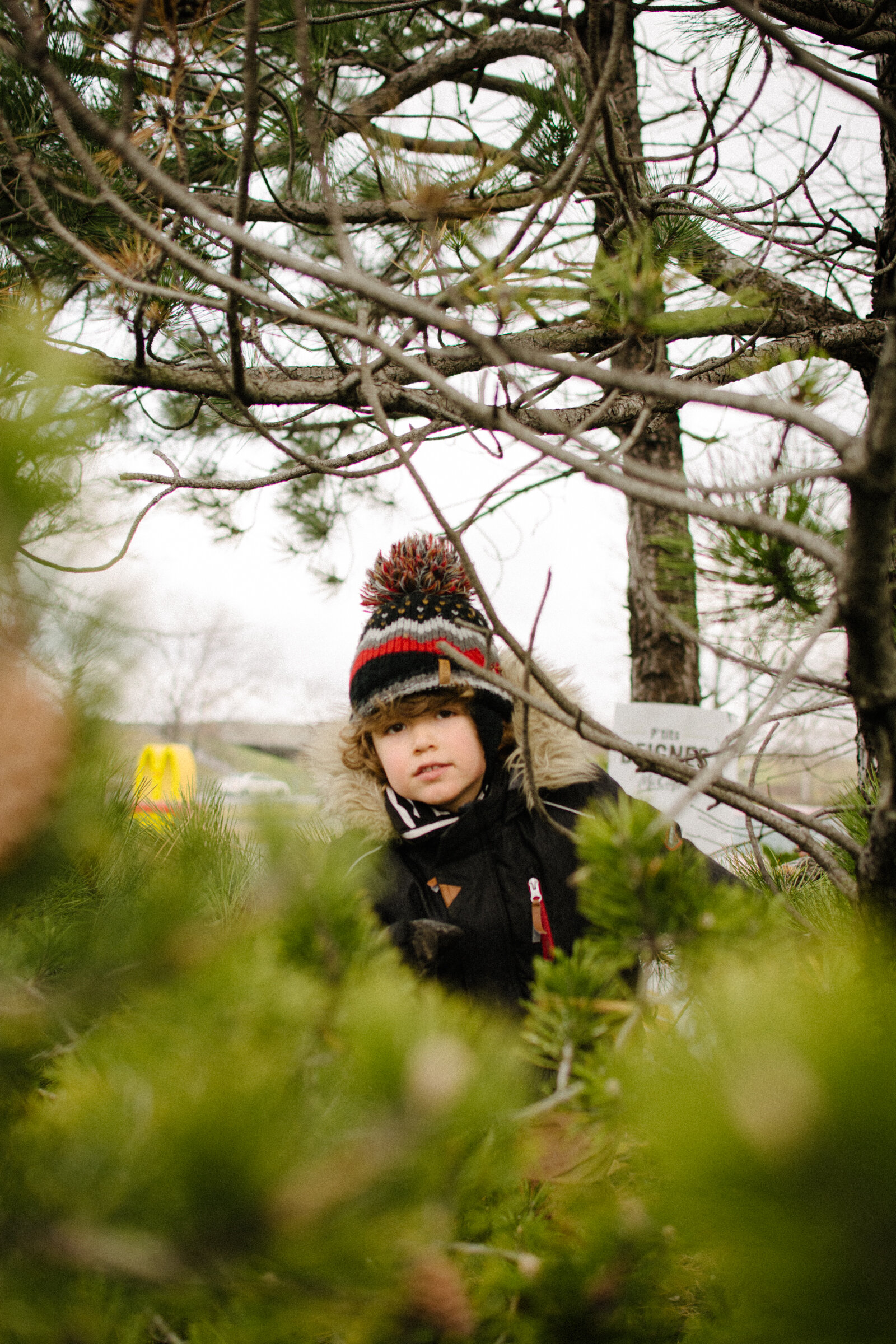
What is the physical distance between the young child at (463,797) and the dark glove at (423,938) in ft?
1.41

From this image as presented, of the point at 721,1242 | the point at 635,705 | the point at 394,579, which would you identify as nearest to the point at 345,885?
the point at 721,1242

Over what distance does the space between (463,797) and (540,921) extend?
280 millimetres

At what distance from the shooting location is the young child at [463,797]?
142 cm

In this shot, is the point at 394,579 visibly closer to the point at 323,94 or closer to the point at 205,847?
the point at 205,847

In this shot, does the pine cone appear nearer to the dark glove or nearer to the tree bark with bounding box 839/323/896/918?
the tree bark with bounding box 839/323/896/918

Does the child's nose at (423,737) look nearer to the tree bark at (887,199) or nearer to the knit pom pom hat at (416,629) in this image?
the knit pom pom hat at (416,629)

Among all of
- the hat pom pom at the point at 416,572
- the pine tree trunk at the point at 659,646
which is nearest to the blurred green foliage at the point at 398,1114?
the hat pom pom at the point at 416,572

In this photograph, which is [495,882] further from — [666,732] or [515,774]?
[666,732]

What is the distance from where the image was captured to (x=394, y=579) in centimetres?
165

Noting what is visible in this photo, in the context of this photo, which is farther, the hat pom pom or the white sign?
the white sign

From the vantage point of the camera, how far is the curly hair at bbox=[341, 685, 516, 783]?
1.48 meters

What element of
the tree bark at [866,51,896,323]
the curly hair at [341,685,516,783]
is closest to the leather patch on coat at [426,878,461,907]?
the curly hair at [341,685,516,783]

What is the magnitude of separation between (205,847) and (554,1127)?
41cm

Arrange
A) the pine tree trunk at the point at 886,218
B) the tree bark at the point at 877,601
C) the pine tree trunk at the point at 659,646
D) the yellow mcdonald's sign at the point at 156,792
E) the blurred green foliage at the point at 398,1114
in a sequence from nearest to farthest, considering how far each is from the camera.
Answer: the blurred green foliage at the point at 398,1114 < the tree bark at the point at 877,601 < the yellow mcdonald's sign at the point at 156,792 < the pine tree trunk at the point at 886,218 < the pine tree trunk at the point at 659,646
